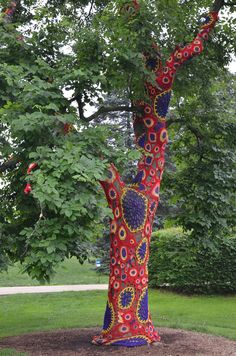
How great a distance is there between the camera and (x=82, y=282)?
1980 centimetres

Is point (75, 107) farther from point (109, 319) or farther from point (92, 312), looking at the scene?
point (92, 312)

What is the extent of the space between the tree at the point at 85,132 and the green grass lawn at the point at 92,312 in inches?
98.8

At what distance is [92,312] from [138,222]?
5.12 meters

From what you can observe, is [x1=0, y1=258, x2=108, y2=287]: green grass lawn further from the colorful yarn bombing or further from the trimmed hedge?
the colorful yarn bombing

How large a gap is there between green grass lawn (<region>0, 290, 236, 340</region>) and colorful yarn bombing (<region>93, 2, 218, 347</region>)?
216cm

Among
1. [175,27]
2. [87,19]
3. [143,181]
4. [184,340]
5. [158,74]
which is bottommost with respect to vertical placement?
[184,340]

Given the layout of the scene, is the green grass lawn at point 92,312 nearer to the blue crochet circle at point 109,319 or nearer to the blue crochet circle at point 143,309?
the blue crochet circle at point 143,309

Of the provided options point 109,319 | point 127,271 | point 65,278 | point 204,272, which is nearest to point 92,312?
point 204,272

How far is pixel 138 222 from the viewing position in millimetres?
8039

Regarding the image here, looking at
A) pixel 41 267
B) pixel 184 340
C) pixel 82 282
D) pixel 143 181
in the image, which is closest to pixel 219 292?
pixel 82 282

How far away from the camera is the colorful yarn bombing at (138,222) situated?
25.8 feet

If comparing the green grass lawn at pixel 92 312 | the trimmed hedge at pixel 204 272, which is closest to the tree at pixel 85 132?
the green grass lawn at pixel 92 312

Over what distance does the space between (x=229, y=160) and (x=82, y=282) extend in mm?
11788

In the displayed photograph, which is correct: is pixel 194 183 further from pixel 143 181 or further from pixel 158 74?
pixel 158 74
